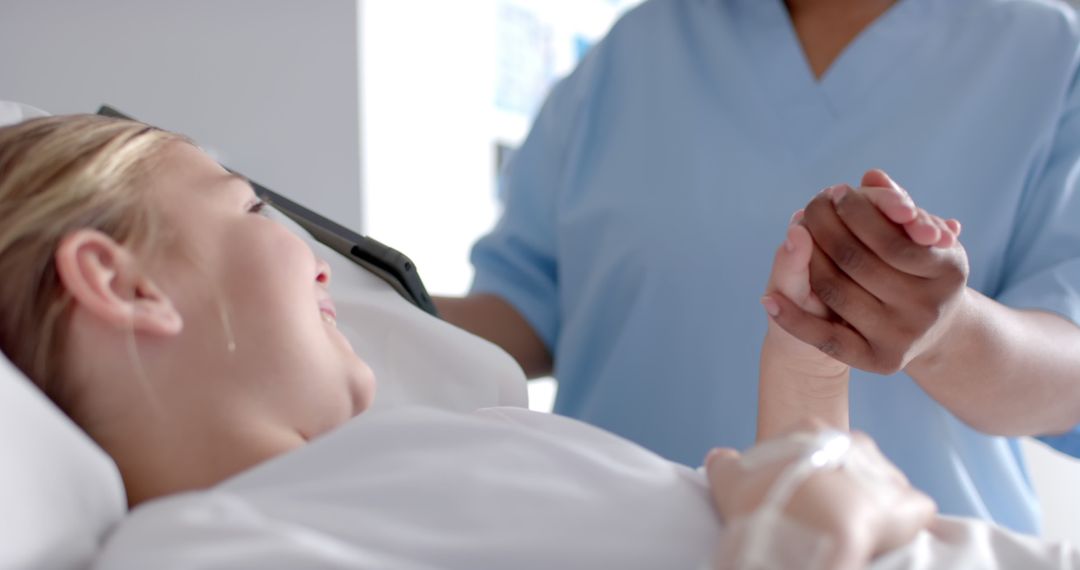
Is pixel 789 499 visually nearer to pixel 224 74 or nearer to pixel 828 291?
pixel 828 291

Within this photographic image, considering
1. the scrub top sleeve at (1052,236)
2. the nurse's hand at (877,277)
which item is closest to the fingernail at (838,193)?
the nurse's hand at (877,277)

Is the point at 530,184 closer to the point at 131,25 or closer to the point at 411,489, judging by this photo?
the point at 131,25

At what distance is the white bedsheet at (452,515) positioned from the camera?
48 centimetres

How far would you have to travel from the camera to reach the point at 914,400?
95cm

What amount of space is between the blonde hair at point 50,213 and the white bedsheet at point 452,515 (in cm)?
15

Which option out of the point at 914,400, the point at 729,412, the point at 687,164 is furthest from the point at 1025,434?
the point at 687,164

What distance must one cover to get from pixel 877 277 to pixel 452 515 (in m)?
0.30

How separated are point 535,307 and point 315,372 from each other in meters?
0.51

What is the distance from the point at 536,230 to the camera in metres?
1.15

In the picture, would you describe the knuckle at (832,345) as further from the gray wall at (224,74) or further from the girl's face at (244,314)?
the gray wall at (224,74)

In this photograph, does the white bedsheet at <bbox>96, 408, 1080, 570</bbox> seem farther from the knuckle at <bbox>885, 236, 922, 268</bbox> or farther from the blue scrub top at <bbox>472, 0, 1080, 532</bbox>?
the blue scrub top at <bbox>472, 0, 1080, 532</bbox>

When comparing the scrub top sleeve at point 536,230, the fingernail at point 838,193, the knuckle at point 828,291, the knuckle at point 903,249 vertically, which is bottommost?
the scrub top sleeve at point 536,230

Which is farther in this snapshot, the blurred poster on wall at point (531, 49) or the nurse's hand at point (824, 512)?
the blurred poster on wall at point (531, 49)

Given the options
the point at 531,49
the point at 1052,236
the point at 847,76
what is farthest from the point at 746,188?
the point at 531,49
